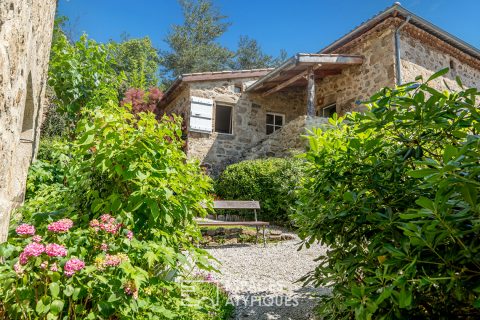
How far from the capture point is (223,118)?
43.5ft

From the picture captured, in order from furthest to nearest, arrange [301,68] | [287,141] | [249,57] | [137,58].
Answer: [249,57] < [137,58] < [301,68] < [287,141]

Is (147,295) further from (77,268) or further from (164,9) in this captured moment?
(164,9)

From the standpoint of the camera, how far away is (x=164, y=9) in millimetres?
24141

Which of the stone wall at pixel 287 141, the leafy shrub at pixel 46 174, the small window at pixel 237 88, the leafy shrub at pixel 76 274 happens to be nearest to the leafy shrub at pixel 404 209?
the leafy shrub at pixel 76 274

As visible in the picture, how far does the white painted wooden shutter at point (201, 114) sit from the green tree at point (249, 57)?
42.1 ft

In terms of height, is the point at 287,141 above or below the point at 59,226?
above

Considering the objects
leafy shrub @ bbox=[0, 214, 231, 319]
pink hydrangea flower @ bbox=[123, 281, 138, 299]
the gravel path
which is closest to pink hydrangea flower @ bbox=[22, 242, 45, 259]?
leafy shrub @ bbox=[0, 214, 231, 319]

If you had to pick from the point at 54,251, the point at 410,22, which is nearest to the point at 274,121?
the point at 410,22

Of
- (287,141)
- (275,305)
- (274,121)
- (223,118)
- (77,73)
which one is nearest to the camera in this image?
(275,305)

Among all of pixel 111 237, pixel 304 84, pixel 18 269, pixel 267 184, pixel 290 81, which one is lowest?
pixel 18 269

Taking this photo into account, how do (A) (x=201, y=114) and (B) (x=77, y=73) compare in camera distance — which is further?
(A) (x=201, y=114)

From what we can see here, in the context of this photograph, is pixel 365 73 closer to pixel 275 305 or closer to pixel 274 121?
pixel 274 121

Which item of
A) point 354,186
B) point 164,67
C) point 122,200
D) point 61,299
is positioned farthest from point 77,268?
point 164,67

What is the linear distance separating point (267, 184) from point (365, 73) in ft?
15.8
